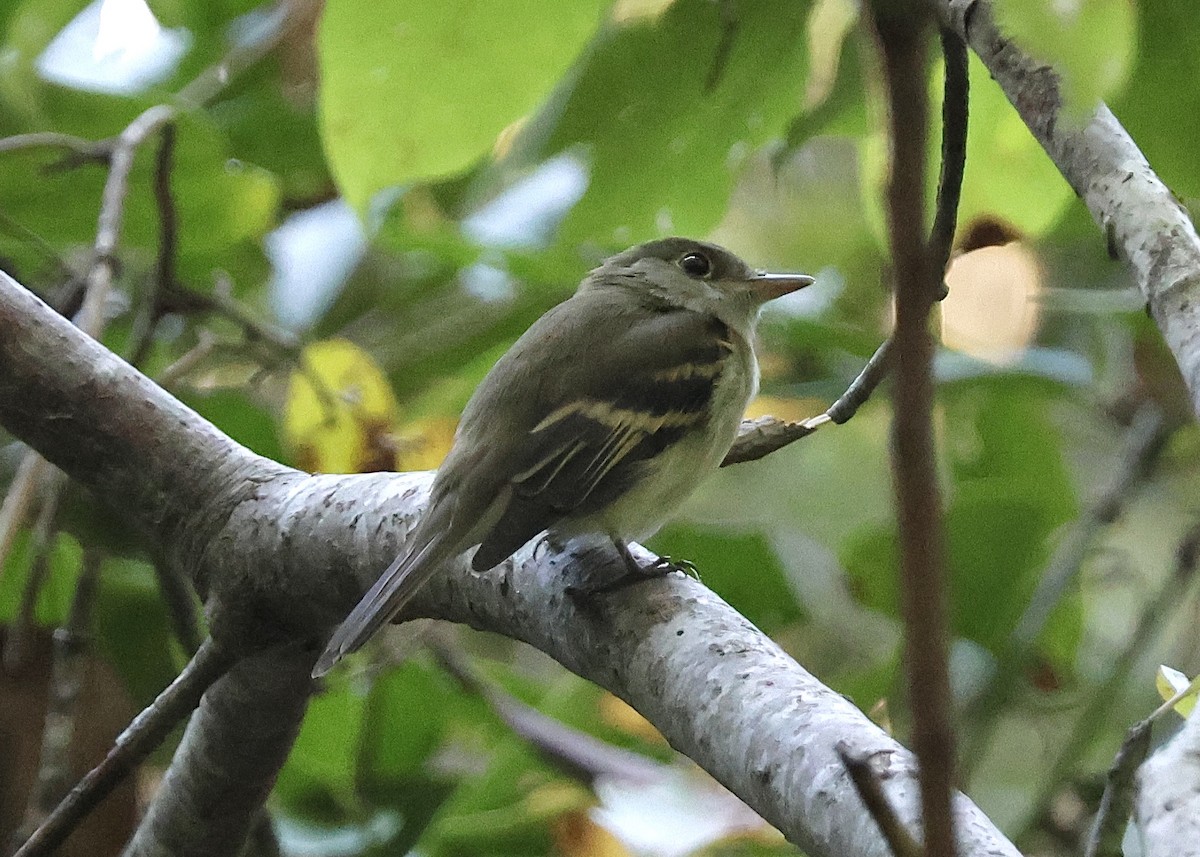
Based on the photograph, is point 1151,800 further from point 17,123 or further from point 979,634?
point 17,123

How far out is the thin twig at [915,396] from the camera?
0.90 ft

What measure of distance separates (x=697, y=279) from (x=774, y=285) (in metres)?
0.13

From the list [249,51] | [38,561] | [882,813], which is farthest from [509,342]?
[882,813]

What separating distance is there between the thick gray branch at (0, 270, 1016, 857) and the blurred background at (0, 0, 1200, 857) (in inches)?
11.0

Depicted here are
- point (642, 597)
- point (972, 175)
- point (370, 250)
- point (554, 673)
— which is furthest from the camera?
point (554, 673)

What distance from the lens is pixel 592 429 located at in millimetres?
1696

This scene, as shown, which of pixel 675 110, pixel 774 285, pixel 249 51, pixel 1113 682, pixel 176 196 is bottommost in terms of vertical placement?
pixel 1113 682

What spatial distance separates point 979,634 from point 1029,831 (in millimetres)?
318

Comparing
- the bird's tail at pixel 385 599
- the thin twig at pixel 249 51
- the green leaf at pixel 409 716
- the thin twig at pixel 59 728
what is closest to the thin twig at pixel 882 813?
the bird's tail at pixel 385 599

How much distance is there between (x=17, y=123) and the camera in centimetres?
229

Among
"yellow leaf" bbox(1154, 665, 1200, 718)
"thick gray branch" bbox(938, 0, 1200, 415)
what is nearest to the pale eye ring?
"thick gray branch" bbox(938, 0, 1200, 415)

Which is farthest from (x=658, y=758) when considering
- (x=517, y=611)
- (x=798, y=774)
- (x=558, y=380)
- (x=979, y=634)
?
(x=798, y=774)

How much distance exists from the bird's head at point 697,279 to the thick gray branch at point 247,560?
2.44ft

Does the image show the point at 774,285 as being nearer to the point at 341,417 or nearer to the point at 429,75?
the point at 341,417
